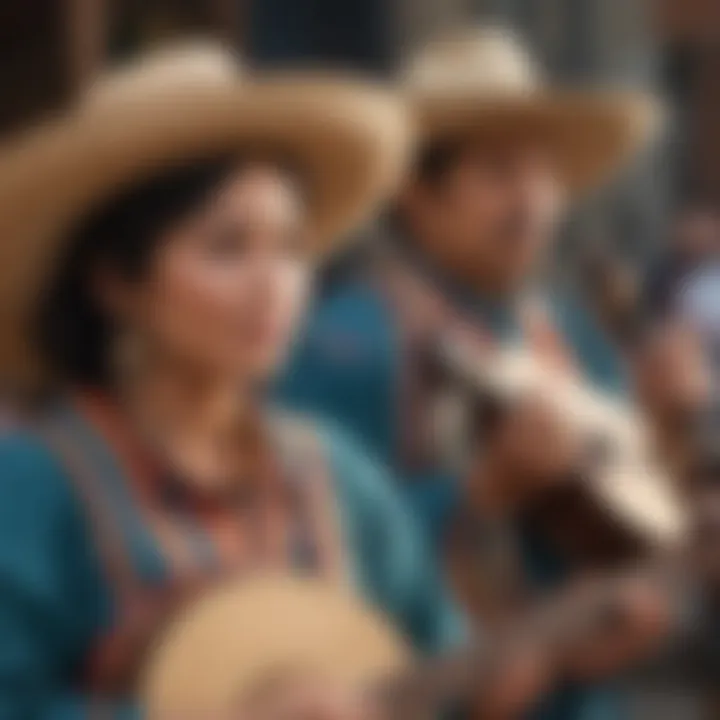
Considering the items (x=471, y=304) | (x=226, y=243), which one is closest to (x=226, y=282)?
(x=226, y=243)

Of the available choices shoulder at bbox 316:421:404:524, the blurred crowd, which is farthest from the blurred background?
shoulder at bbox 316:421:404:524

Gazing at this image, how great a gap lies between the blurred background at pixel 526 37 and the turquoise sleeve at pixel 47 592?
0.18 metres

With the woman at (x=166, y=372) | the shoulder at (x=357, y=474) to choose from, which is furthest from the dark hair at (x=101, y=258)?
the shoulder at (x=357, y=474)

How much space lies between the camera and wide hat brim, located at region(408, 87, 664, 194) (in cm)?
83

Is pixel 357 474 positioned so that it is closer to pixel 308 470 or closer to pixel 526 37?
pixel 308 470

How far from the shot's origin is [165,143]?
770 mm

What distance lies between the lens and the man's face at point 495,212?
0.83m

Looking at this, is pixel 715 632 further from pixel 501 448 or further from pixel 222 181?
pixel 222 181

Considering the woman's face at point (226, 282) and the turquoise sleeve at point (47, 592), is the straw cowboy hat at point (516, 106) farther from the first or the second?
the turquoise sleeve at point (47, 592)

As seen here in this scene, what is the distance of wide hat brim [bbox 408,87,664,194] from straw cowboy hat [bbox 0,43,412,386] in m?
0.06

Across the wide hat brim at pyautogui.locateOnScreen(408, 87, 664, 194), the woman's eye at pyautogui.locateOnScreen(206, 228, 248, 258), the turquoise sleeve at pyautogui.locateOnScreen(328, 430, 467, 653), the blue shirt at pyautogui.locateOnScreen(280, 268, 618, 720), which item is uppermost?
the wide hat brim at pyautogui.locateOnScreen(408, 87, 664, 194)

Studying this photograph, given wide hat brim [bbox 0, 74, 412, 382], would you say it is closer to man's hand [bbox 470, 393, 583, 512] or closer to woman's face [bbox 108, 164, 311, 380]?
woman's face [bbox 108, 164, 311, 380]

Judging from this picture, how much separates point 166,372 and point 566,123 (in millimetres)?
246

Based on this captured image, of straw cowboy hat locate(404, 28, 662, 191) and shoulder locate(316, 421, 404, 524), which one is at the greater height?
straw cowboy hat locate(404, 28, 662, 191)
